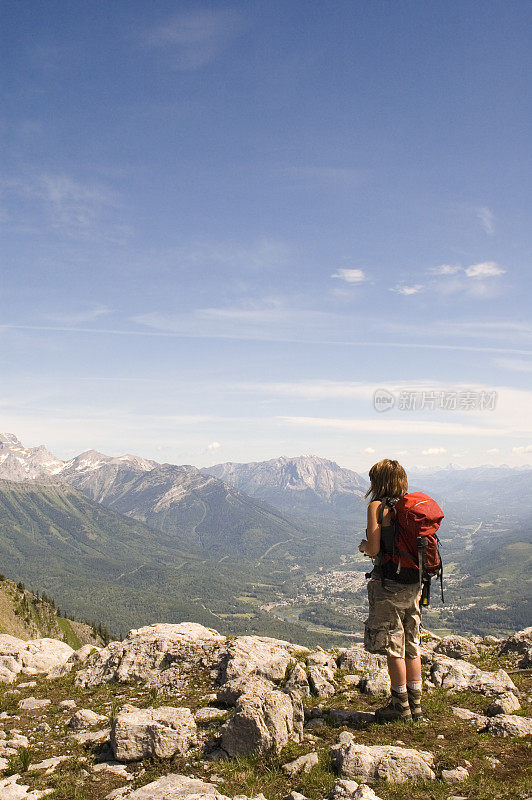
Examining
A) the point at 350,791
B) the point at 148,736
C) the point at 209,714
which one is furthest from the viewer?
the point at 209,714

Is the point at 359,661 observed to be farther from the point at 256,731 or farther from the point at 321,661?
the point at 256,731

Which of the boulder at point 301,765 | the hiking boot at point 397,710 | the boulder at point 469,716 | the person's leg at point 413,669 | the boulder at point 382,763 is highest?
the person's leg at point 413,669

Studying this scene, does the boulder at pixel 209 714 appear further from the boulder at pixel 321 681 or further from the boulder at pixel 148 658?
the boulder at pixel 148 658

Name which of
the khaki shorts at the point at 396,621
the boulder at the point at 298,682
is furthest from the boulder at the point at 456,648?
the khaki shorts at the point at 396,621

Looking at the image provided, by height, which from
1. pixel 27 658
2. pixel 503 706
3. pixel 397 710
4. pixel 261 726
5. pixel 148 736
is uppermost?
pixel 261 726

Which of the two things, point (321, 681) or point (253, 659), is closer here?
point (321, 681)

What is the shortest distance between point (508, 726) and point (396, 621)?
3246mm

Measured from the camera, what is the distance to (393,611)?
10680 mm

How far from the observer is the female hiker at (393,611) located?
1055 centimetres

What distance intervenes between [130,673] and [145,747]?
704 cm

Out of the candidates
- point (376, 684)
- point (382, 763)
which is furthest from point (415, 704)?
point (376, 684)

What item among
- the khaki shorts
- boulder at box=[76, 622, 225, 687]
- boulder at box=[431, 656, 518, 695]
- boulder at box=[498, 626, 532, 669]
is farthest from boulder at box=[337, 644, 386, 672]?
boulder at box=[498, 626, 532, 669]

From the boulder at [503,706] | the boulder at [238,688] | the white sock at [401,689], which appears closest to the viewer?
the white sock at [401,689]

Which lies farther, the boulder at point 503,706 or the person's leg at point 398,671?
the boulder at point 503,706
